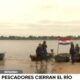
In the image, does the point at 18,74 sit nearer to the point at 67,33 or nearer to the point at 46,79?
the point at 46,79

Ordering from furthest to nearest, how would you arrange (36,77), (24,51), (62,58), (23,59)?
1. (24,51)
2. (23,59)
3. (62,58)
4. (36,77)

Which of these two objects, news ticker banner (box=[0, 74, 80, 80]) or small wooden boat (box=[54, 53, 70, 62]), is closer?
news ticker banner (box=[0, 74, 80, 80])

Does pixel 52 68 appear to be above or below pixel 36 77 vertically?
below

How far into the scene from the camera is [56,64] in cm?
645

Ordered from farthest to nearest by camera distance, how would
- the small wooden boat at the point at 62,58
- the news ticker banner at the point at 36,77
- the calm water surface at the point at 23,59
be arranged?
the small wooden boat at the point at 62,58 < the calm water surface at the point at 23,59 < the news ticker banner at the point at 36,77

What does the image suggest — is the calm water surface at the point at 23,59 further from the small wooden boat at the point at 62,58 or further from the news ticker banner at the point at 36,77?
the news ticker banner at the point at 36,77

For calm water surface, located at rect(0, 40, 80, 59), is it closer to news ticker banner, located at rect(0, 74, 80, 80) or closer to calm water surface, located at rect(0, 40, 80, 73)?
calm water surface, located at rect(0, 40, 80, 73)

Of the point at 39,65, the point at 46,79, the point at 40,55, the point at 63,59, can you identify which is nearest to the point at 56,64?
the point at 63,59

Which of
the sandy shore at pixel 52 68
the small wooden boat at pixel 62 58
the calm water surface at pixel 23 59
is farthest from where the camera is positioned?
the small wooden boat at pixel 62 58

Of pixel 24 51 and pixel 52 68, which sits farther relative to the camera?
pixel 24 51

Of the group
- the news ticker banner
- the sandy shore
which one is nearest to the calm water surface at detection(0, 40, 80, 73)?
the sandy shore

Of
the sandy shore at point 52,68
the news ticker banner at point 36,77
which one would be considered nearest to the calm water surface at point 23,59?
the sandy shore at point 52,68

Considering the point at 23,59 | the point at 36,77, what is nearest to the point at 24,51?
the point at 23,59

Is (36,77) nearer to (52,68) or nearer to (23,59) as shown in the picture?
(52,68)
